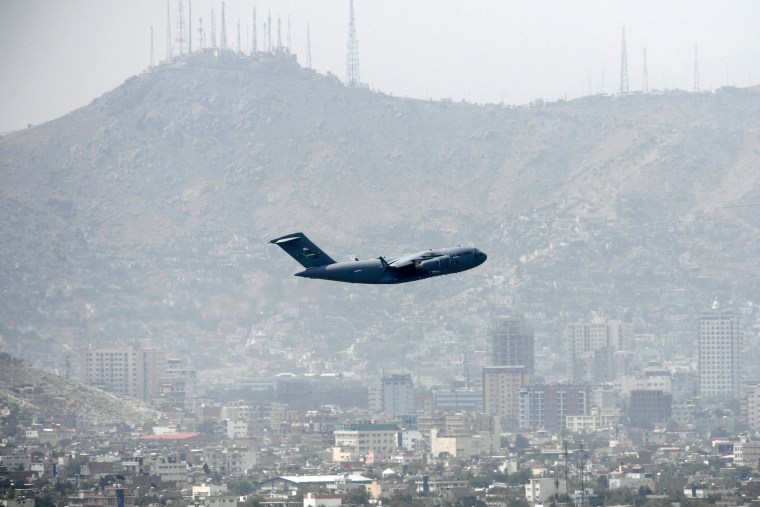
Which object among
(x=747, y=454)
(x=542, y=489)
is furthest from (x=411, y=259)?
(x=747, y=454)

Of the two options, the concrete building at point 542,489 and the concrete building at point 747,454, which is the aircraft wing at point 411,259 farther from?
the concrete building at point 747,454

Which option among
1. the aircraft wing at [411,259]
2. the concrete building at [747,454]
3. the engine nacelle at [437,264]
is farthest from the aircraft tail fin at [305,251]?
the concrete building at [747,454]

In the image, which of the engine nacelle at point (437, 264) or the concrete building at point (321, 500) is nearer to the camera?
the engine nacelle at point (437, 264)

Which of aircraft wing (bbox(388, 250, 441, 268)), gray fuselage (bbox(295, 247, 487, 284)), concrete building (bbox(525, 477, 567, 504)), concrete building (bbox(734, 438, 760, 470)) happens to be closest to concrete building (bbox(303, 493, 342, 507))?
concrete building (bbox(525, 477, 567, 504))

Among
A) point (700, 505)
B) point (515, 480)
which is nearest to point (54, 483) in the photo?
point (515, 480)

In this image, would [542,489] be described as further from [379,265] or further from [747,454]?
[379,265]

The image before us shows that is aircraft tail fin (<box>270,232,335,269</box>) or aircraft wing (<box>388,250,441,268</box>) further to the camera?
aircraft tail fin (<box>270,232,335,269</box>)

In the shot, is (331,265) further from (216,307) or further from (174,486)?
(216,307)

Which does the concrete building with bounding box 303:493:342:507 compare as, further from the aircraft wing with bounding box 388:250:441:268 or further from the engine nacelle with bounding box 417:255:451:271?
the aircraft wing with bounding box 388:250:441:268
